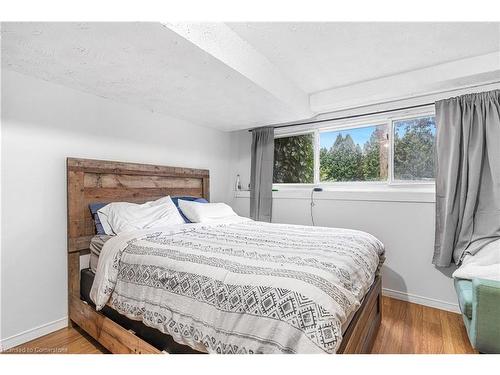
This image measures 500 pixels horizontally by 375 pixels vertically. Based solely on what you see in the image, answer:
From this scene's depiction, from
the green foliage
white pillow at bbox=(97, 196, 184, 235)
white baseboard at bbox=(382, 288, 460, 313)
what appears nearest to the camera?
white pillow at bbox=(97, 196, 184, 235)

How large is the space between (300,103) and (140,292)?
2.34 m

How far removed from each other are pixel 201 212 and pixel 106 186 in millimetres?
919

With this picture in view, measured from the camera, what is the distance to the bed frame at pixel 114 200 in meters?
1.51

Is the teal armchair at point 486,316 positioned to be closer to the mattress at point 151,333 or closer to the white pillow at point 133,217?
the mattress at point 151,333

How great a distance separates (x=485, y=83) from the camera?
2270mm

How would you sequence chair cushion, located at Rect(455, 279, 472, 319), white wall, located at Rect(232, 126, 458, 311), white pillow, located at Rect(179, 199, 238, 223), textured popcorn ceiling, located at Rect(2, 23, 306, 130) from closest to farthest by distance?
textured popcorn ceiling, located at Rect(2, 23, 306, 130) < chair cushion, located at Rect(455, 279, 472, 319) < white wall, located at Rect(232, 126, 458, 311) < white pillow, located at Rect(179, 199, 238, 223)

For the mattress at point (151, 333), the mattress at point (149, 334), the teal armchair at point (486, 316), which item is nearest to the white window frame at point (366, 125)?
the teal armchair at point (486, 316)

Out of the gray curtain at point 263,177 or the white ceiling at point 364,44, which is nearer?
the white ceiling at point 364,44

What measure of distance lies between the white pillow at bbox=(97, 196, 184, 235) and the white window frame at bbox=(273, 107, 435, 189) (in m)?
1.84

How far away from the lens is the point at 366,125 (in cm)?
310

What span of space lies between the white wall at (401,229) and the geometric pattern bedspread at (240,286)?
0.85m

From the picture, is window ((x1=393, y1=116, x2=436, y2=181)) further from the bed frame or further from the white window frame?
the bed frame

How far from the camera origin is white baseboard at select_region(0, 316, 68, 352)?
5.98ft

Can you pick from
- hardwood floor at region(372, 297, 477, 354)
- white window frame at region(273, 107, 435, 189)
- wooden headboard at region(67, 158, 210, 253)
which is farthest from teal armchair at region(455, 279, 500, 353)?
wooden headboard at region(67, 158, 210, 253)
